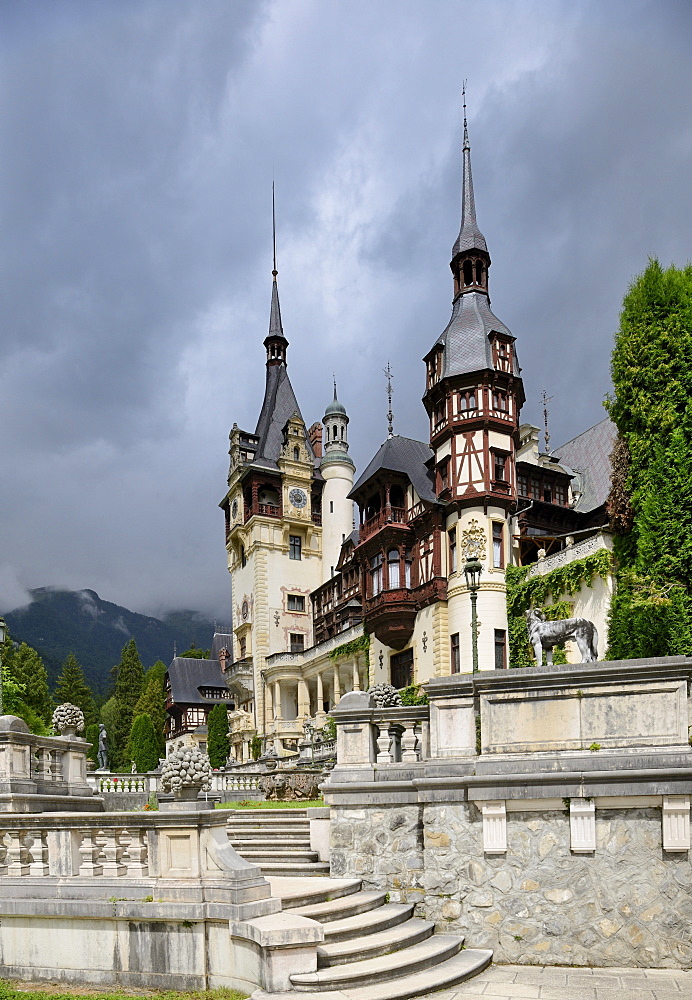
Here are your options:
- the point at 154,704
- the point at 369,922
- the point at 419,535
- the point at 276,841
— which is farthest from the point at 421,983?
the point at 154,704

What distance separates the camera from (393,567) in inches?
1693

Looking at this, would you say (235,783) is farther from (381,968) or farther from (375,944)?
(381,968)

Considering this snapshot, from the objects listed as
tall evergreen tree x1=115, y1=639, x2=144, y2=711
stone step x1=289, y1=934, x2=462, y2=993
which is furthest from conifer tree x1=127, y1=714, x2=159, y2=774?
stone step x1=289, y1=934, x2=462, y2=993

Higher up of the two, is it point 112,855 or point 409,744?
point 409,744

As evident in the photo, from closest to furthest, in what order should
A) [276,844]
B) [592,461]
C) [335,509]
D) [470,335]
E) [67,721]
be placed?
[276,844] → [67,721] → [470,335] → [592,461] → [335,509]

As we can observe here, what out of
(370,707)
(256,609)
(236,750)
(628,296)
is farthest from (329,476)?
(370,707)

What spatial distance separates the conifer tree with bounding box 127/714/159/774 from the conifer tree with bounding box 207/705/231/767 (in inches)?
158

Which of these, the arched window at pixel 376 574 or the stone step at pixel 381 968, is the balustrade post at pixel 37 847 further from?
the arched window at pixel 376 574

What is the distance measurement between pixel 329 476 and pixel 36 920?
54.6 metres

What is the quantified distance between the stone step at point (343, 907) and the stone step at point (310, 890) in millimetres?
68

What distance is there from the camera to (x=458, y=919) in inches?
459

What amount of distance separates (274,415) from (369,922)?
60.1 metres

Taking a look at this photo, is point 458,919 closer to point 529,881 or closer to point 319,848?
point 529,881

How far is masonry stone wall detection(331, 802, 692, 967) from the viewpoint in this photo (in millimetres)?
10727
